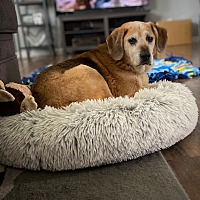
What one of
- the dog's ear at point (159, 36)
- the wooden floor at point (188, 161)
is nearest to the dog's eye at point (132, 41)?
the dog's ear at point (159, 36)

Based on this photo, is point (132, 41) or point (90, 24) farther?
point (90, 24)

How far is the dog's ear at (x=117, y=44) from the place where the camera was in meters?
1.41

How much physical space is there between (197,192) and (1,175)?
0.69 meters

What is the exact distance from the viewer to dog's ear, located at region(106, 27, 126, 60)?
141 centimetres

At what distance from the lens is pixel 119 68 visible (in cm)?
146

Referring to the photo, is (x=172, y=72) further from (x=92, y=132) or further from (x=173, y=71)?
(x=92, y=132)

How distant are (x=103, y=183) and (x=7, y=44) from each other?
1.08 metres

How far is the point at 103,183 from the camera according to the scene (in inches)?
33.2

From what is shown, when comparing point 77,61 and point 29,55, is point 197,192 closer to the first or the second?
point 77,61

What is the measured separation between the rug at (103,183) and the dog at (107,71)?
42 cm

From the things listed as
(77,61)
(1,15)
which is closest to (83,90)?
(77,61)

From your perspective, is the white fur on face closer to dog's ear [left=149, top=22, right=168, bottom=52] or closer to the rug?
dog's ear [left=149, top=22, right=168, bottom=52]

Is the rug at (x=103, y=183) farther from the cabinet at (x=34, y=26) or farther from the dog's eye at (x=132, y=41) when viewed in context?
the cabinet at (x=34, y=26)

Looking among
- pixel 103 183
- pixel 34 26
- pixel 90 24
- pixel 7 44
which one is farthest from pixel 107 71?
pixel 34 26
